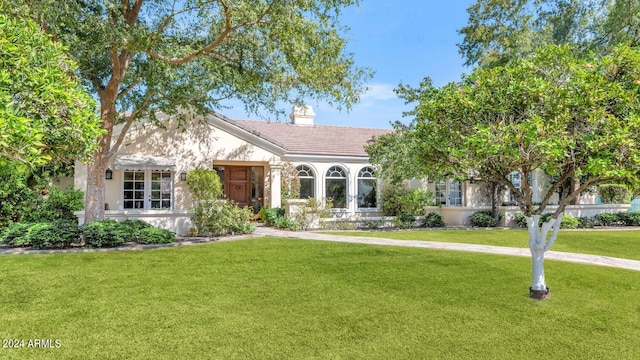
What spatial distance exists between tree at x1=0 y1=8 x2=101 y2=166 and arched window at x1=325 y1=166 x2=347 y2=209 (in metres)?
17.1

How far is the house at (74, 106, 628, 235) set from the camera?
57.1 feet

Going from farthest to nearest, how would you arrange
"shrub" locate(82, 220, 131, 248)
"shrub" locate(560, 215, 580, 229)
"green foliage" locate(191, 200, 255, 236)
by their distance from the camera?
"shrub" locate(560, 215, 580, 229), "green foliage" locate(191, 200, 255, 236), "shrub" locate(82, 220, 131, 248)

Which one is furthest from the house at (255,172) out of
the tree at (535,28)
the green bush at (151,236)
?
the tree at (535,28)

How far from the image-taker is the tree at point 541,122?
618 cm

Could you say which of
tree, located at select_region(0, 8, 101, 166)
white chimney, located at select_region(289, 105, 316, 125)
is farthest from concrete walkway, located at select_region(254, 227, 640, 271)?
white chimney, located at select_region(289, 105, 316, 125)

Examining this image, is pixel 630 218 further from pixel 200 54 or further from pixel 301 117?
pixel 200 54

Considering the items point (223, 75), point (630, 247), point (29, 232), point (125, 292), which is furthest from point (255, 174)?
point (630, 247)

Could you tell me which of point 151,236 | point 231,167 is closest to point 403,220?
point 231,167

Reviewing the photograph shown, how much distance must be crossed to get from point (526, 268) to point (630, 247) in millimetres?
7229

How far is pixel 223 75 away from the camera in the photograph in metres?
14.0

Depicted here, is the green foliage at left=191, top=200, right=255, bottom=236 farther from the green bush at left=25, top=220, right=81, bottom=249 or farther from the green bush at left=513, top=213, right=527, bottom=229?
the green bush at left=513, top=213, right=527, bottom=229

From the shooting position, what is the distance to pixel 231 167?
20.7m

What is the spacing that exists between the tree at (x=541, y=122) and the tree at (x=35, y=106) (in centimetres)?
596

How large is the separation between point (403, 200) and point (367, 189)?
274cm
